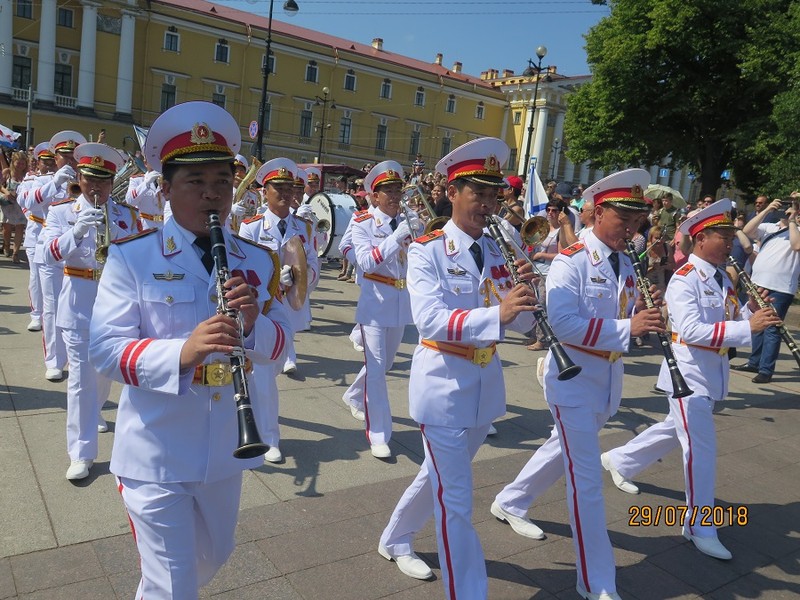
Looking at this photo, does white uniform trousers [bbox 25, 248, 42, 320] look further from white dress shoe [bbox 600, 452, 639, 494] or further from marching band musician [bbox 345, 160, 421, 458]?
white dress shoe [bbox 600, 452, 639, 494]

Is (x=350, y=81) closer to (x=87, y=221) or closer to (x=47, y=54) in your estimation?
(x=47, y=54)

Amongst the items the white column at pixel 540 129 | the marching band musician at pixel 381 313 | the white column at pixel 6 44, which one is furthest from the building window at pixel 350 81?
the marching band musician at pixel 381 313

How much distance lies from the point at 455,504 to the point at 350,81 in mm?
63979

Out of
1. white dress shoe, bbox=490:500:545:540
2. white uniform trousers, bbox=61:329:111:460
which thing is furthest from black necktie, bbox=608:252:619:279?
white uniform trousers, bbox=61:329:111:460

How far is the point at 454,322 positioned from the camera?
339 cm

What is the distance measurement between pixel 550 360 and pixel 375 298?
2112 millimetres

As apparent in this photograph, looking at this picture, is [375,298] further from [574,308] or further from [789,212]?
[789,212]

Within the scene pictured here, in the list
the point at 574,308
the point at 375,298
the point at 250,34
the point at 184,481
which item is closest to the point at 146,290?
the point at 184,481

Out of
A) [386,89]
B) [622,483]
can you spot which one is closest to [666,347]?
[622,483]

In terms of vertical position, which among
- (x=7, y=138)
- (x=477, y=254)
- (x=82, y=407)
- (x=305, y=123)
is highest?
(x=305, y=123)

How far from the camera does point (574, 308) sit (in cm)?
392

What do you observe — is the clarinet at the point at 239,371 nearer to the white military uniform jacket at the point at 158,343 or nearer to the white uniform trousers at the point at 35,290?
the white military uniform jacket at the point at 158,343

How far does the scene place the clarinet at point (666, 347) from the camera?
3803mm
